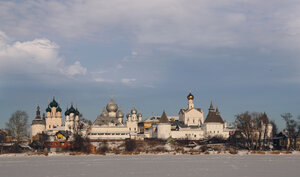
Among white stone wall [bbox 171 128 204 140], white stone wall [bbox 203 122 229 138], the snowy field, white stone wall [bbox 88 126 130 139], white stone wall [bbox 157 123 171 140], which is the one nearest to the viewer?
the snowy field

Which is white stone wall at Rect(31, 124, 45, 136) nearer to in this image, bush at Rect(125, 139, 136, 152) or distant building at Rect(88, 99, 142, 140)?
distant building at Rect(88, 99, 142, 140)

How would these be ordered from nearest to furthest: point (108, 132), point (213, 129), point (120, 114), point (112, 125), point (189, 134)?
point (213, 129), point (189, 134), point (108, 132), point (112, 125), point (120, 114)

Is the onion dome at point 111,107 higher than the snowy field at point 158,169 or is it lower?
higher

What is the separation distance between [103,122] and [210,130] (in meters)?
25.8

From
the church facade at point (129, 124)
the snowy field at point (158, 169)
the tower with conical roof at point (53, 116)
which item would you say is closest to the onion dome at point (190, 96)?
the church facade at point (129, 124)

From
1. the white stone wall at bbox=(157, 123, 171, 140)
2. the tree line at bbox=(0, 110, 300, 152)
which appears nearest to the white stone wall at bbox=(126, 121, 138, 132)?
the white stone wall at bbox=(157, 123, 171, 140)

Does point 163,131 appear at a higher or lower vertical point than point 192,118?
lower

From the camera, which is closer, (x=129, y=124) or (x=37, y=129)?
(x=37, y=129)

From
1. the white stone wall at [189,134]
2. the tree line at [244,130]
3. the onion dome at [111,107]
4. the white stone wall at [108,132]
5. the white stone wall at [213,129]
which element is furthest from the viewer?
the onion dome at [111,107]

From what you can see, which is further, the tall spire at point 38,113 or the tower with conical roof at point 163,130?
the tall spire at point 38,113

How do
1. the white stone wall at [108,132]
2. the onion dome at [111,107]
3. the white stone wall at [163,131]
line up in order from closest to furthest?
the white stone wall at [163,131]
the white stone wall at [108,132]
the onion dome at [111,107]

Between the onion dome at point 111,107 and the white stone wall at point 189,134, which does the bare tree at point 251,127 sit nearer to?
the white stone wall at point 189,134

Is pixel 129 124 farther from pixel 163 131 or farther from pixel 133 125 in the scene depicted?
pixel 163 131

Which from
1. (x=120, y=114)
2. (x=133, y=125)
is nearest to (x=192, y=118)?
(x=133, y=125)
